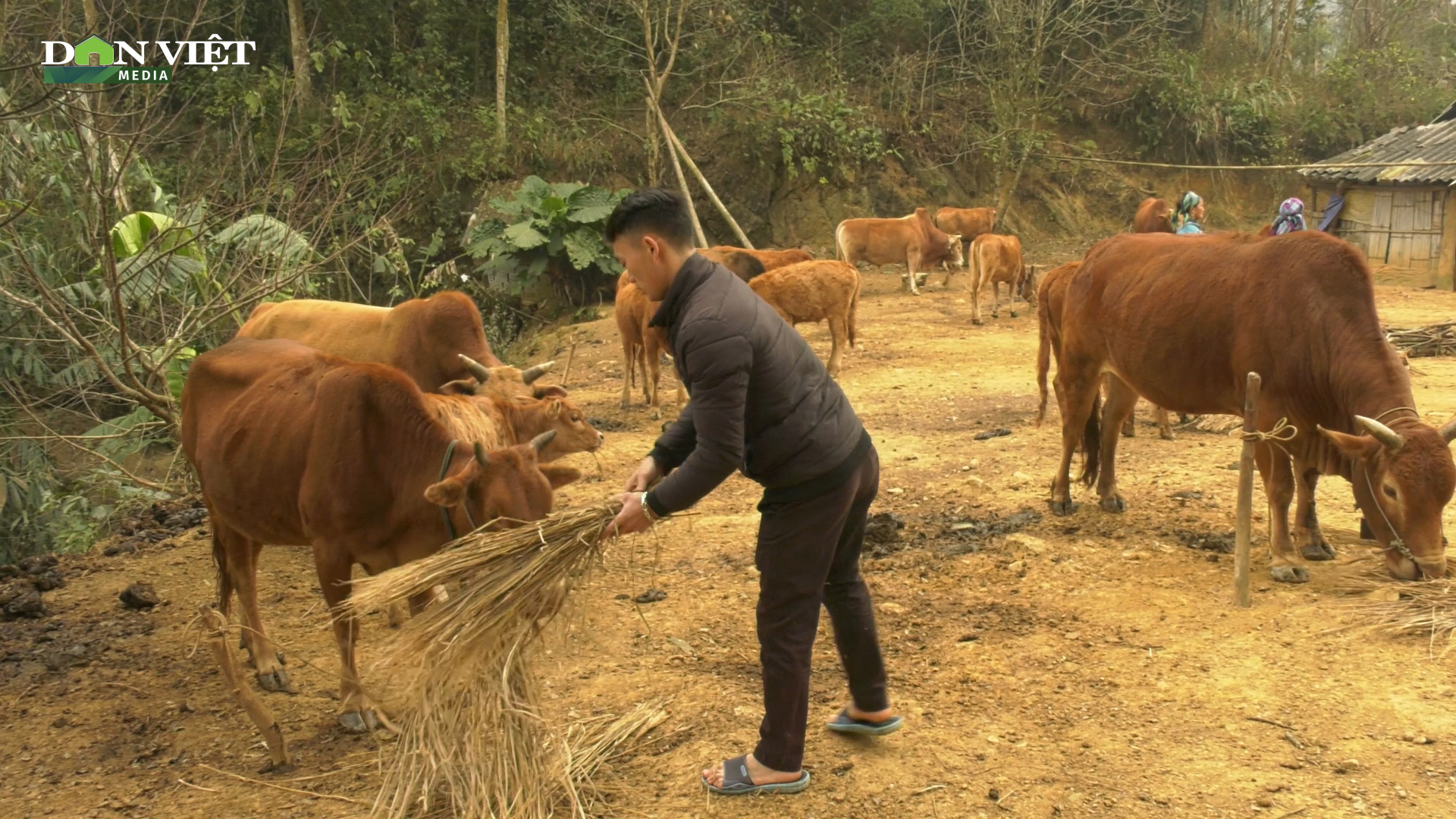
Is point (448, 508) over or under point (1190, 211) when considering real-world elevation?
under

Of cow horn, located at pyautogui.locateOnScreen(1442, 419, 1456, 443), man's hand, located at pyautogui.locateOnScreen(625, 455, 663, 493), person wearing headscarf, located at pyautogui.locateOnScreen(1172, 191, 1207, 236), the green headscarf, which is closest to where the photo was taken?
man's hand, located at pyautogui.locateOnScreen(625, 455, 663, 493)

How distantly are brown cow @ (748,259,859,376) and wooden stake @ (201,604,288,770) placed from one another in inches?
376

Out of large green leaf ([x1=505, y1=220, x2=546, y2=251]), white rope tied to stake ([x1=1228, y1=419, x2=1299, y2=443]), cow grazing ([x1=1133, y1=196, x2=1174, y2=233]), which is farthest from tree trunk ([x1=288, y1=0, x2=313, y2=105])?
white rope tied to stake ([x1=1228, y1=419, x2=1299, y2=443])

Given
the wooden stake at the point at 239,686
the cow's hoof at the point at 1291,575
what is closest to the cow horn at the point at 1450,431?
the cow's hoof at the point at 1291,575

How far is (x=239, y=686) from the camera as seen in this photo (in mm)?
4824

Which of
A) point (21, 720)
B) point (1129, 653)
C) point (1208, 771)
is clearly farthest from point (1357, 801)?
point (21, 720)

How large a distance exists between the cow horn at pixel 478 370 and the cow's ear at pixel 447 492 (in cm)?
373

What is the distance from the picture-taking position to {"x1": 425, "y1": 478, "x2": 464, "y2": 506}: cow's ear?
443 centimetres

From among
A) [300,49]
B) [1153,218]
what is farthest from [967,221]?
[300,49]

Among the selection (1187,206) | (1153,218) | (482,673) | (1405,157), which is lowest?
(482,673)

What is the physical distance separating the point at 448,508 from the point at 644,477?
1126 mm

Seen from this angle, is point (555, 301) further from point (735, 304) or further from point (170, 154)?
point (735, 304)

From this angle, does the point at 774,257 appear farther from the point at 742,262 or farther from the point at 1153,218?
the point at 1153,218

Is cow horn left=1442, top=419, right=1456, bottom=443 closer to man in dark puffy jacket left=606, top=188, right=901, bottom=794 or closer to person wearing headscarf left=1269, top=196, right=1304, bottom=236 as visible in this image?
man in dark puffy jacket left=606, top=188, right=901, bottom=794
